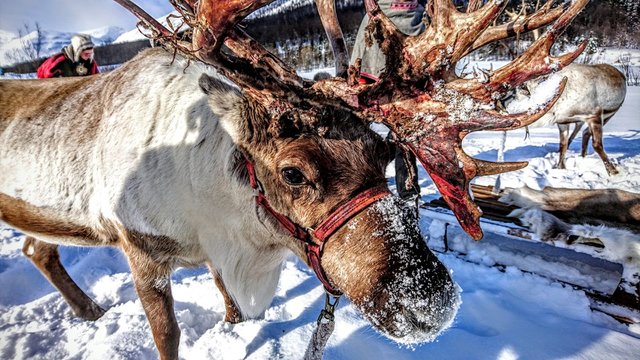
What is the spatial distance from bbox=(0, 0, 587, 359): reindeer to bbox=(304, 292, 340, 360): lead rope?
437mm

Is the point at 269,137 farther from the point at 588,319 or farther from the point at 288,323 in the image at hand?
the point at 588,319

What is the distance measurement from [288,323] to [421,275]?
63.7 inches

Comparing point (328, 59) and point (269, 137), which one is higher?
point (269, 137)

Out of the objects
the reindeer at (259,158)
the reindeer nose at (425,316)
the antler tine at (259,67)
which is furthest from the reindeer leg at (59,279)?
the reindeer nose at (425,316)

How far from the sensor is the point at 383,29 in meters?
1.39

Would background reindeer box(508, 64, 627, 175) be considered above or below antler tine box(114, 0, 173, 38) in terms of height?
below

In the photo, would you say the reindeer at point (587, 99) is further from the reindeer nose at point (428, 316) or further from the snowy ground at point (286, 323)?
the reindeer nose at point (428, 316)

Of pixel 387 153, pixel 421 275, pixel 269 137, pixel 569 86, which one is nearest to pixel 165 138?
pixel 269 137

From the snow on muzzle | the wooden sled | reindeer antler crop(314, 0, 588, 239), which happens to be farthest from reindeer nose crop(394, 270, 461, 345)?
the wooden sled

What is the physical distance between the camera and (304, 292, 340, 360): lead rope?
1.91m

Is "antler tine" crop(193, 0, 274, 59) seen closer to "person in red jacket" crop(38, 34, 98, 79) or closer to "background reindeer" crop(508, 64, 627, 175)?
"person in red jacket" crop(38, 34, 98, 79)

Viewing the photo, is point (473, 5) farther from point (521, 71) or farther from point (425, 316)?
point (425, 316)

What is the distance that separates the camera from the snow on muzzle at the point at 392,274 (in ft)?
3.99

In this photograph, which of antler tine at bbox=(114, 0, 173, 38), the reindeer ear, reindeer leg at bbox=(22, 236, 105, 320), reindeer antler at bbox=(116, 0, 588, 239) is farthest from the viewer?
reindeer leg at bbox=(22, 236, 105, 320)
